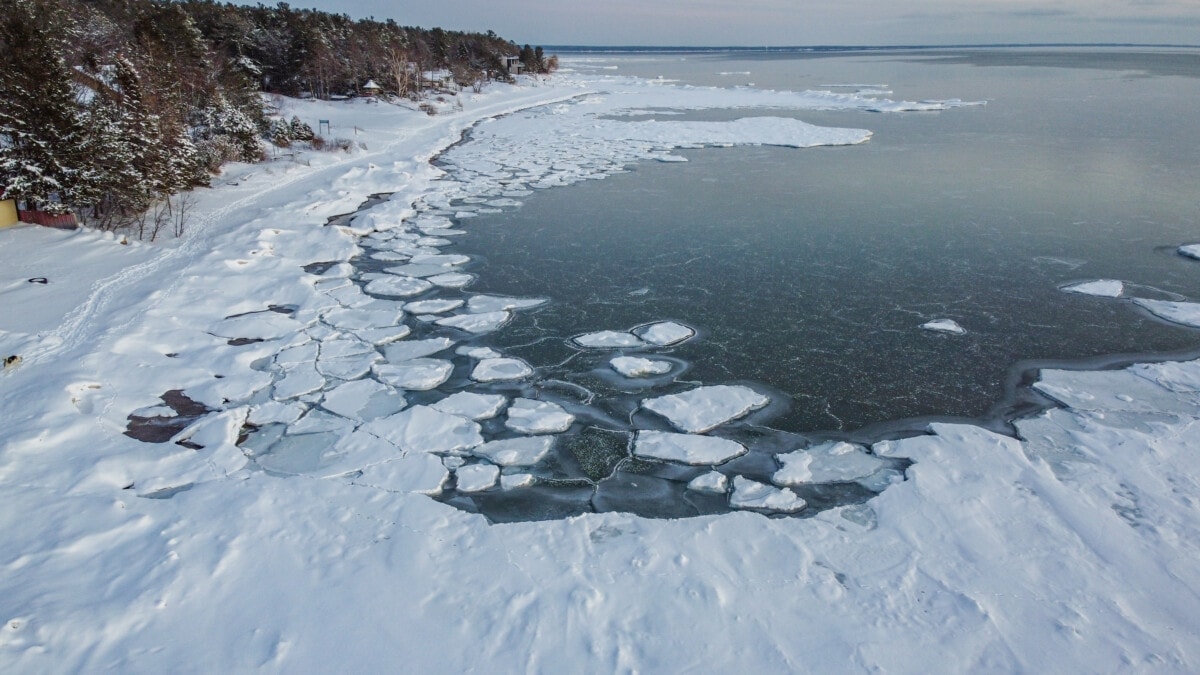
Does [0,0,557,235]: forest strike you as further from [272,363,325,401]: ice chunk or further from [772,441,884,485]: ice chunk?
[772,441,884,485]: ice chunk

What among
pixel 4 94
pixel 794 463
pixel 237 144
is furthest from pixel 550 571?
pixel 237 144

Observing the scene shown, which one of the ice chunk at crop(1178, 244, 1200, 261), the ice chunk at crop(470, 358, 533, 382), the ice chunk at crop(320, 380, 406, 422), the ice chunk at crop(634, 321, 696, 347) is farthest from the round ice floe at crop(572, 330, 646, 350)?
the ice chunk at crop(1178, 244, 1200, 261)

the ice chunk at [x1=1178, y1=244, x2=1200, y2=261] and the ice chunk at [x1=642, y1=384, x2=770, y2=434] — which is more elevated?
the ice chunk at [x1=642, y1=384, x2=770, y2=434]

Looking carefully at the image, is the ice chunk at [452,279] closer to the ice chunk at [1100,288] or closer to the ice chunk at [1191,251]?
the ice chunk at [1100,288]

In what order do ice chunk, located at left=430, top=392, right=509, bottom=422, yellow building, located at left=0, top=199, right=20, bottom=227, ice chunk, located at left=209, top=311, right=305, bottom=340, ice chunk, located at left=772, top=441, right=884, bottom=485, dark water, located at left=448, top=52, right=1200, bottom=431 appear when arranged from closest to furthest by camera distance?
1. ice chunk, located at left=772, top=441, right=884, bottom=485
2. ice chunk, located at left=430, top=392, right=509, bottom=422
3. dark water, located at left=448, top=52, right=1200, bottom=431
4. ice chunk, located at left=209, top=311, right=305, bottom=340
5. yellow building, located at left=0, top=199, right=20, bottom=227

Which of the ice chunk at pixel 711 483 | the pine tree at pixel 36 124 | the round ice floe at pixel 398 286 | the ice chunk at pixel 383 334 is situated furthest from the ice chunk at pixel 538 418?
the pine tree at pixel 36 124
